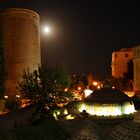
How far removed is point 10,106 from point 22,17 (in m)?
9.41

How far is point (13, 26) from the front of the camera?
88.1 ft

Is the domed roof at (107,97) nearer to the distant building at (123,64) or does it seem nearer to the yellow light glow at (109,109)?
the yellow light glow at (109,109)

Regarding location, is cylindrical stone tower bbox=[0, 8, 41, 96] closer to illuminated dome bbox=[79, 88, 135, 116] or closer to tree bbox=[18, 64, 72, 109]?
tree bbox=[18, 64, 72, 109]

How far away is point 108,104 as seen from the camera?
1470 cm

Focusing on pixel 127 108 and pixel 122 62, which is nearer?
pixel 127 108

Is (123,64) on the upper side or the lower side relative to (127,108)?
upper

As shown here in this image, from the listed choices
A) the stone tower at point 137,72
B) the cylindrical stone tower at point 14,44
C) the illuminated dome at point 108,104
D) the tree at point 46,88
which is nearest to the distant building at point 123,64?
the stone tower at point 137,72

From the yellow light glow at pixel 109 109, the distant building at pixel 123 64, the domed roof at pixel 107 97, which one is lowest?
the yellow light glow at pixel 109 109

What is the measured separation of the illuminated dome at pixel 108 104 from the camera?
14.6m

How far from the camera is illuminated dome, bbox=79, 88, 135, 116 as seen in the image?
14.6 m

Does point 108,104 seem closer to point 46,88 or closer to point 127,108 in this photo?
point 127,108

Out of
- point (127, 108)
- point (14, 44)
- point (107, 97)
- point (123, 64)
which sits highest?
point (14, 44)

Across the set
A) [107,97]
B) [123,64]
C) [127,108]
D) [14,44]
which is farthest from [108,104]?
[123,64]

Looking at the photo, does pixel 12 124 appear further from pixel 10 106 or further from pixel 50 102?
pixel 10 106
